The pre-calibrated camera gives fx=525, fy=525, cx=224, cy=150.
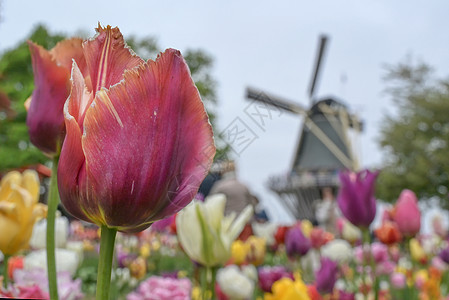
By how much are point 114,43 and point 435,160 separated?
774 inches

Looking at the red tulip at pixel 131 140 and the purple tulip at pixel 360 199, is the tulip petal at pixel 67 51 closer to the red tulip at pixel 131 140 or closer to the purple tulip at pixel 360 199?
the red tulip at pixel 131 140

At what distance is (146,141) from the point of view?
361 millimetres

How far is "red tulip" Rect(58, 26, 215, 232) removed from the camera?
1.16ft

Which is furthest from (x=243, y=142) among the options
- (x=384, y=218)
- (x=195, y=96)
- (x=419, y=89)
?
(x=419, y=89)

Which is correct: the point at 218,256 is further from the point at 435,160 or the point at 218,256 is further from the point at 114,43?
the point at 435,160

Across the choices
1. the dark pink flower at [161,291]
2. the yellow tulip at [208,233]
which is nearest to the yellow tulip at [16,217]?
the yellow tulip at [208,233]

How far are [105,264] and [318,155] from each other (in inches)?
895

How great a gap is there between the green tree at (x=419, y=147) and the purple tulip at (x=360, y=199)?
18.1 meters

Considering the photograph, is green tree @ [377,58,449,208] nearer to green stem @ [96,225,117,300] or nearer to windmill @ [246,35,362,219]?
windmill @ [246,35,362,219]

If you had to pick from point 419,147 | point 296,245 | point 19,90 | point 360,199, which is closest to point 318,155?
point 419,147

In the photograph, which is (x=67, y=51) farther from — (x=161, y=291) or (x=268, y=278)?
(x=268, y=278)

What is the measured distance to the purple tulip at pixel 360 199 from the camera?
122 centimetres

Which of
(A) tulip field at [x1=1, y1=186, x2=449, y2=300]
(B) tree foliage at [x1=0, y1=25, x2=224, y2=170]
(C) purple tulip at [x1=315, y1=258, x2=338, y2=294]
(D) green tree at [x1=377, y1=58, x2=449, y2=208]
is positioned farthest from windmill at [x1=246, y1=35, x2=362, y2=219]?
(C) purple tulip at [x1=315, y1=258, x2=338, y2=294]

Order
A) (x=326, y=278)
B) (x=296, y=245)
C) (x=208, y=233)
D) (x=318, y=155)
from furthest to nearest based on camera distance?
(x=318, y=155), (x=296, y=245), (x=326, y=278), (x=208, y=233)
